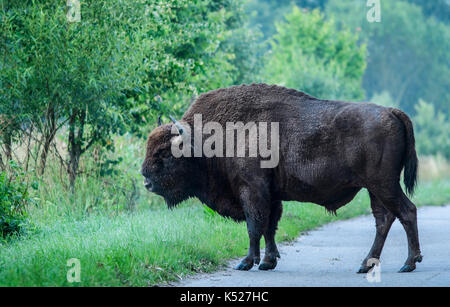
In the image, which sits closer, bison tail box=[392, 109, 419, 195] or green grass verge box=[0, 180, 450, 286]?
green grass verge box=[0, 180, 450, 286]

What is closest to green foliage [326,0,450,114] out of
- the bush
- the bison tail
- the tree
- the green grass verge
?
the green grass verge

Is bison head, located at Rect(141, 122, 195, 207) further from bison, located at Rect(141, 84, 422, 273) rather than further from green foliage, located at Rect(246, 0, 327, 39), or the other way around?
green foliage, located at Rect(246, 0, 327, 39)

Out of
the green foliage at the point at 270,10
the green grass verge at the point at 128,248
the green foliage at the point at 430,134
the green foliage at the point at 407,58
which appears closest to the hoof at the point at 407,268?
the green grass verge at the point at 128,248

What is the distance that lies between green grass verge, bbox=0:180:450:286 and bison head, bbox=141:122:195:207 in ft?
2.24

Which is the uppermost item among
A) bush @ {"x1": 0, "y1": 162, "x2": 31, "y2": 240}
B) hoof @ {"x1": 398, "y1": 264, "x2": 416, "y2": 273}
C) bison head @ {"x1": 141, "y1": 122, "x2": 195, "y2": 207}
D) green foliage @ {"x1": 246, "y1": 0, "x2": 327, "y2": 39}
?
green foliage @ {"x1": 246, "y1": 0, "x2": 327, "y2": 39}

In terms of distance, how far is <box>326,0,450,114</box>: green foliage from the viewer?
200 ft

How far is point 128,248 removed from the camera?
A: 8.65m

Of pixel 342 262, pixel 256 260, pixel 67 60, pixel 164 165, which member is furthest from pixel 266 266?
pixel 67 60

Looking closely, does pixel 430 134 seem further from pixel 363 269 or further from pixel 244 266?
pixel 244 266

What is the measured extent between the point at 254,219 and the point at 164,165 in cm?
137

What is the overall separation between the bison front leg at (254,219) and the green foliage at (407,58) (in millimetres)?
52937

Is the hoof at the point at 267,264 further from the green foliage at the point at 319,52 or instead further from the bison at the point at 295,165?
the green foliage at the point at 319,52

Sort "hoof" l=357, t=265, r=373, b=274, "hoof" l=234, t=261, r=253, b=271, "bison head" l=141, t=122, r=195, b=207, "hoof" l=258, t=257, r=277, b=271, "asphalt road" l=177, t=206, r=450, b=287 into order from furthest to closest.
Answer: "bison head" l=141, t=122, r=195, b=207 → "hoof" l=258, t=257, r=277, b=271 → "hoof" l=234, t=261, r=253, b=271 → "hoof" l=357, t=265, r=373, b=274 → "asphalt road" l=177, t=206, r=450, b=287

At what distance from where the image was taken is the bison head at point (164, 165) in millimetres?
9641
